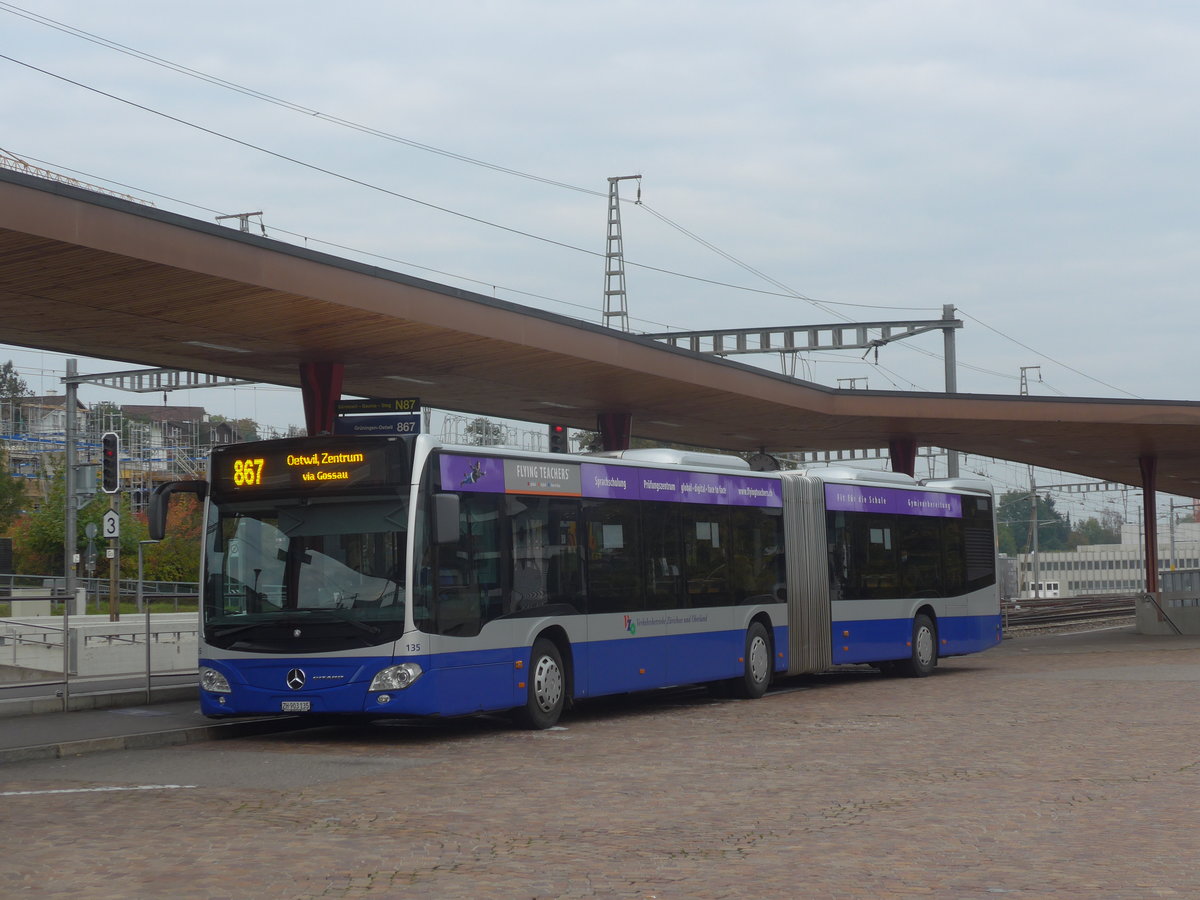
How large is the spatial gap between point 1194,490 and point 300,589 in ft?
186

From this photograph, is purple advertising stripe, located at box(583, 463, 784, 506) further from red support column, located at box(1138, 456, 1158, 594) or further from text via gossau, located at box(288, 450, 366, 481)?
red support column, located at box(1138, 456, 1158, 594)

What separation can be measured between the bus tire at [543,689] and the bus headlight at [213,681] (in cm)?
294

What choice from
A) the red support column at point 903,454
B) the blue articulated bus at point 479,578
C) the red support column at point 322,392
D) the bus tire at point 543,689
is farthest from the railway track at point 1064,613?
the bus tire at point 543,689

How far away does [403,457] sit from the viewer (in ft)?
47.4

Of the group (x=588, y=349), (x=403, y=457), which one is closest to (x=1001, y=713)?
(x=403, y=457)

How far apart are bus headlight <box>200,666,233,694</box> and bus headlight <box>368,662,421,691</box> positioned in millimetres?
1580

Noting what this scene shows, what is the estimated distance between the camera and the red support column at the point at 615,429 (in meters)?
29.9

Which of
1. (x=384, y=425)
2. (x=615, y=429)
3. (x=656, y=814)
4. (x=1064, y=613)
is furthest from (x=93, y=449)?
(x=656, y=814)

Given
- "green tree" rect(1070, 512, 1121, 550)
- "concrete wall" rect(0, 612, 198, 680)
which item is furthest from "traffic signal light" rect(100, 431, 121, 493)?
"green tree" rect(1070, 512, 1121, 550)

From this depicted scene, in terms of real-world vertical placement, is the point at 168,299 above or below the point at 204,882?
above

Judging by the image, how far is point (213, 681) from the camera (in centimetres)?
1472

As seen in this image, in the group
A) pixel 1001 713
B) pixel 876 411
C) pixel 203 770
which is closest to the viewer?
pixel 203 770

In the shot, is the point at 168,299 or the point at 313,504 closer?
the point at 313,504

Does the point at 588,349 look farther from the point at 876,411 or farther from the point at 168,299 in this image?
the point at 876,411
